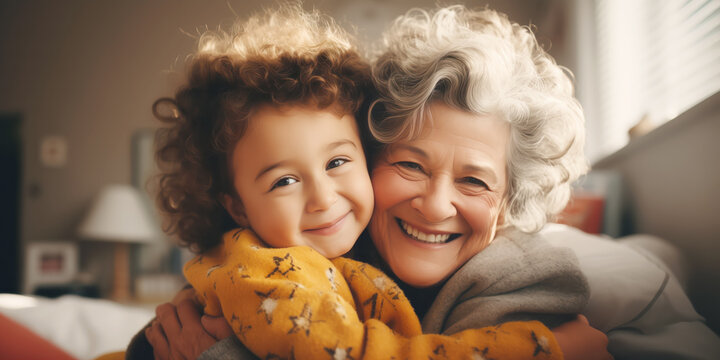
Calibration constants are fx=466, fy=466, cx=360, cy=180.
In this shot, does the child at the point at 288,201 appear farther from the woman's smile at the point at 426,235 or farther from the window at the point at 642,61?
the window at the point at 642,61

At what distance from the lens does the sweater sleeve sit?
0.72 metres

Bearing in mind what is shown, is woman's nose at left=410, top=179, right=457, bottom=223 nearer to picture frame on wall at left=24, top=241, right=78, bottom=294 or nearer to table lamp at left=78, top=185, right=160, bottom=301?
table lamp at left=78, top=185, right=160, bottom=301

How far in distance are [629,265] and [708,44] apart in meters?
0.98

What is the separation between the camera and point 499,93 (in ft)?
3.16

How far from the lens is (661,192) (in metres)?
1.57

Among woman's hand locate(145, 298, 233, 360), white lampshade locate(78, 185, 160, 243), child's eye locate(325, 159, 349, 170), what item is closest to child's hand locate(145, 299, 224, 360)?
woman's hand locate(145, 298, 233, 360)

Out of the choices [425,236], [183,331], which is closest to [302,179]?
[425,236]

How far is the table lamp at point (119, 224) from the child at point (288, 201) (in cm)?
299

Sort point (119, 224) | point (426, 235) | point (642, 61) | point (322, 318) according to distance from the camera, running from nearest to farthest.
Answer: point (322, 318), point (426, 235), point (642, 61), point (119, 224)

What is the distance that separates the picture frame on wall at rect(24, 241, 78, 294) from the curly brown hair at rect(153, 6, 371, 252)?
3.69 m

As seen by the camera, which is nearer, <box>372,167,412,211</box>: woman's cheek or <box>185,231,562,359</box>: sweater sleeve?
<box>185,231,562,359</box>: sweater sleeve

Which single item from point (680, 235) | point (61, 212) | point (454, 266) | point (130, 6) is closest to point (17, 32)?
point (130, 6)

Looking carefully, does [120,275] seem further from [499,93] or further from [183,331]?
[499,93]

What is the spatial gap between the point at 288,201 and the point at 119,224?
11.2 ft
